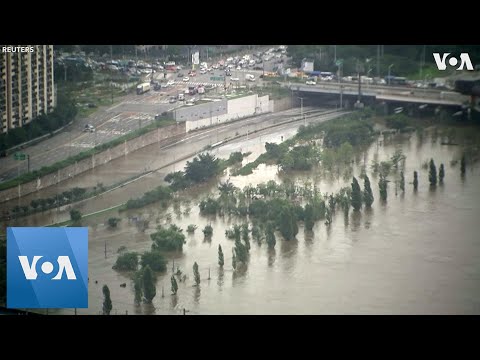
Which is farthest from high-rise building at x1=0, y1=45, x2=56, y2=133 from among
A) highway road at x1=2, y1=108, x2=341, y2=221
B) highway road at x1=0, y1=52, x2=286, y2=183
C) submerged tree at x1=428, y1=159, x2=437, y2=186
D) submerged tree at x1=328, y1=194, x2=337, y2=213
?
submerged tree at x1=428, y1=159, x2=437, y2=186

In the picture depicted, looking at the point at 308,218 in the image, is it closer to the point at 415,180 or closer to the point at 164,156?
the point at 415,180

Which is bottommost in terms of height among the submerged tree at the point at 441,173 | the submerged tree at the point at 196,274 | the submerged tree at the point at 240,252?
the submerged tree at the point at 196,274

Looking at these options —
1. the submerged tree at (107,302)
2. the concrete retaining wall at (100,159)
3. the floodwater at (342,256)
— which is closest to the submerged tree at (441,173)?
the floodwater at (342,256)

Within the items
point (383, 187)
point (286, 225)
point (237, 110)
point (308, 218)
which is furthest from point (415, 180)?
point (237, 110)

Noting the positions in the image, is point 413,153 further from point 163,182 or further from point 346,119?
point 163,182

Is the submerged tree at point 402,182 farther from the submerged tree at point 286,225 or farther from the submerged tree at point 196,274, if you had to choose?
the submerged tree at point 196,274

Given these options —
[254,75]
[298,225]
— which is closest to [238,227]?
[298,225]
